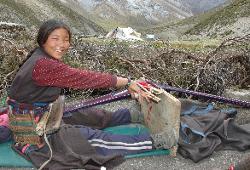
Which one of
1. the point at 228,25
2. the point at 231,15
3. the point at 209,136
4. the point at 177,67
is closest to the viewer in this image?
the point at 209,136

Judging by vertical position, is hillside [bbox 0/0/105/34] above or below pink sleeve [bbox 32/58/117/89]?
below

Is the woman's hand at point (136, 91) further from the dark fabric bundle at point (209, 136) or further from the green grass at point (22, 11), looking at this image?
the green grass at point (22, 11)

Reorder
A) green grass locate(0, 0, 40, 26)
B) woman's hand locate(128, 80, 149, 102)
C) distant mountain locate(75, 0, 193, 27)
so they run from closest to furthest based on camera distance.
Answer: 1. woman's hand locate(128, 80, 149, 102)
2. green grass locate(0, 0, 40, 26)
3. distant mountain locate(75, 0, 193, 27)

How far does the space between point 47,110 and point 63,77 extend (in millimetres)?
395

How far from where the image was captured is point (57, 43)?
469cm

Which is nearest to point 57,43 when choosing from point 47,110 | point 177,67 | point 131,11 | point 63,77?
point 63,77

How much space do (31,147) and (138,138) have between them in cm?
113

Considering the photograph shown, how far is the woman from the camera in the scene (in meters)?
4.62

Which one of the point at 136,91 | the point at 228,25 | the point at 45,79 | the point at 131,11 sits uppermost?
the point at 45,79

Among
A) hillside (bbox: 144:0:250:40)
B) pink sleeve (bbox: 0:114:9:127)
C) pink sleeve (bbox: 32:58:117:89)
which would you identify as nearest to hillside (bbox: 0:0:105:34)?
hillside (bbox: 144:0:250:40)

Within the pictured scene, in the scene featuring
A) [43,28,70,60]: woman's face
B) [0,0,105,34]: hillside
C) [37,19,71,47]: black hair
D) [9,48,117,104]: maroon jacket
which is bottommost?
[0,0,105,34]: hillside

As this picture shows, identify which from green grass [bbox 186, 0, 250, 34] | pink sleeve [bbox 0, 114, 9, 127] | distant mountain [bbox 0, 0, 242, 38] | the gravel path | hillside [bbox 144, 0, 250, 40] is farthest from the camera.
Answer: distant mountain [bbox 0, 0, 242, 38]

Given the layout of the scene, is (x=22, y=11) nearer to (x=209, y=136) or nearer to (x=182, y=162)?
(x=209, y=136)

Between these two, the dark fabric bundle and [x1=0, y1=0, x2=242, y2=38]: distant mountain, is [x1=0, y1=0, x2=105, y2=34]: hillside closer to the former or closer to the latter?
[x1=0, y1=0, x2=242, y2=38]: distant mountain
